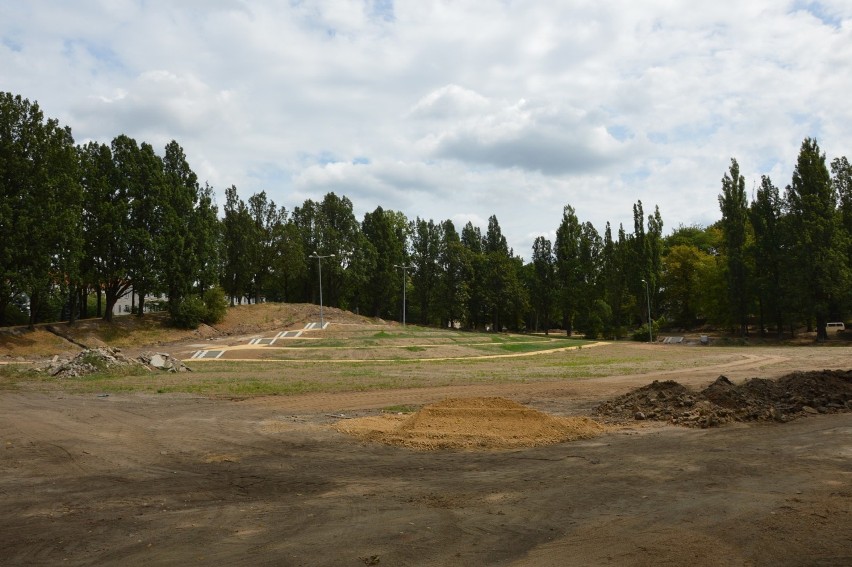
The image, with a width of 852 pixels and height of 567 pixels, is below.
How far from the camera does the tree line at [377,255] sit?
46.4 metres

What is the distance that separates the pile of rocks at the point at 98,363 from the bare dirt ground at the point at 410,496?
14621 millimetres

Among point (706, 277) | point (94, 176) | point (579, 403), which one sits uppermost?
point (94, 176)

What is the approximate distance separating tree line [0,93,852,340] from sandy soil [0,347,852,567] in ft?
123

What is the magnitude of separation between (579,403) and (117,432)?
1410 centimetres

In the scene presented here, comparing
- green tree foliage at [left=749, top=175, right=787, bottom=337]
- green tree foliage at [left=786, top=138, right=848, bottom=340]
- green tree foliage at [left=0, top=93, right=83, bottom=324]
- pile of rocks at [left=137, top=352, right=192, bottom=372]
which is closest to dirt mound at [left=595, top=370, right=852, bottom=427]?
pile of rocks at [left=137, top=352, right=192, bottom=372]

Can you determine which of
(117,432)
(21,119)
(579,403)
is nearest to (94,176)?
(21,119)

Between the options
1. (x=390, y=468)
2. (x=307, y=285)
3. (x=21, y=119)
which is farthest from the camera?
(x=307, y=285)

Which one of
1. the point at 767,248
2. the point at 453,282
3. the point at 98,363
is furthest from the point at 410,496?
the point at 453,282

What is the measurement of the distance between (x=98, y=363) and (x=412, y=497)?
2703 cm

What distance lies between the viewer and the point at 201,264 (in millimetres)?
61688

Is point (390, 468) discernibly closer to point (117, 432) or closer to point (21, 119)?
point (117, 432)

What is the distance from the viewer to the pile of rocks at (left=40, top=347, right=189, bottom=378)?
97.8ft

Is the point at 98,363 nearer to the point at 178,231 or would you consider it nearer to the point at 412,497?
the point at 412,497

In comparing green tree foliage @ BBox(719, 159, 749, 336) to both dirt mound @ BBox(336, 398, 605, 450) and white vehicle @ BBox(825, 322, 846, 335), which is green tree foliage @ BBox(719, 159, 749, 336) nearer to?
white vehicle @ BBox(825, 322, 846, 335)
